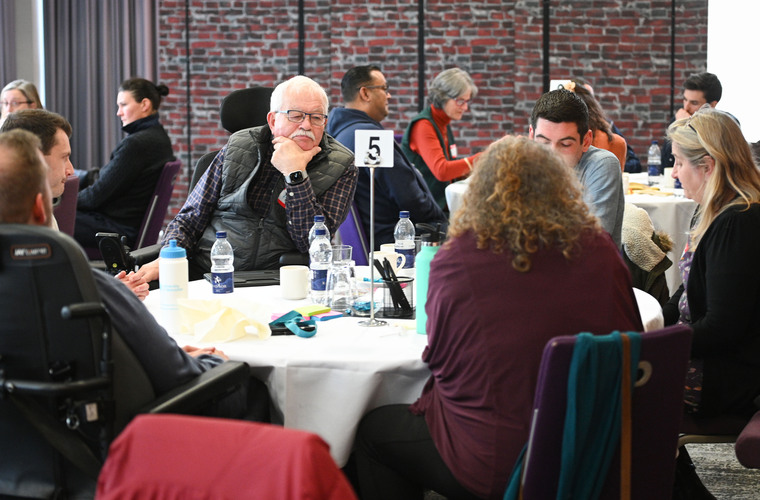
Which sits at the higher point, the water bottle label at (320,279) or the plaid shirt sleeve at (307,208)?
the plaid shirt sleeve at (307,208)

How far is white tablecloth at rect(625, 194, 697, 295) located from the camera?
4832 mm

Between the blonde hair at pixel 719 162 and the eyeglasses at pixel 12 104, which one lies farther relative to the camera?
the eyeglasses at pixel 12 104

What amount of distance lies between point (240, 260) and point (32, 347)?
5.44 feet

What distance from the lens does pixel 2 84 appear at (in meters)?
7.14

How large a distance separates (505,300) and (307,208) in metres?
1.61

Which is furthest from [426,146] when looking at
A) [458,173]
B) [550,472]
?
[550,472]

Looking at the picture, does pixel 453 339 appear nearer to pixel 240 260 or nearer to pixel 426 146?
pixel 240 260

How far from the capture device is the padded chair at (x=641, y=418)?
1.50 metres

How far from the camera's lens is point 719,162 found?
7.83ft

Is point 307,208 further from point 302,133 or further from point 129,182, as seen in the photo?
point 129,182

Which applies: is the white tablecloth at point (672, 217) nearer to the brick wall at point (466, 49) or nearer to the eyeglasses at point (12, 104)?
the brick wall at point (466, 49)

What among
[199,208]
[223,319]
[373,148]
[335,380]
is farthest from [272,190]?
[335,380]

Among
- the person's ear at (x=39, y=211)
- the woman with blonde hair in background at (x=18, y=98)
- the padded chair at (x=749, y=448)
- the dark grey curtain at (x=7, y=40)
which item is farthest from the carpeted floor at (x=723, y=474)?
the dark grey curtain at (x=7, y=40)

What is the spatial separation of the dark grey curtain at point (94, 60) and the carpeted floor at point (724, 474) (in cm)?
641
